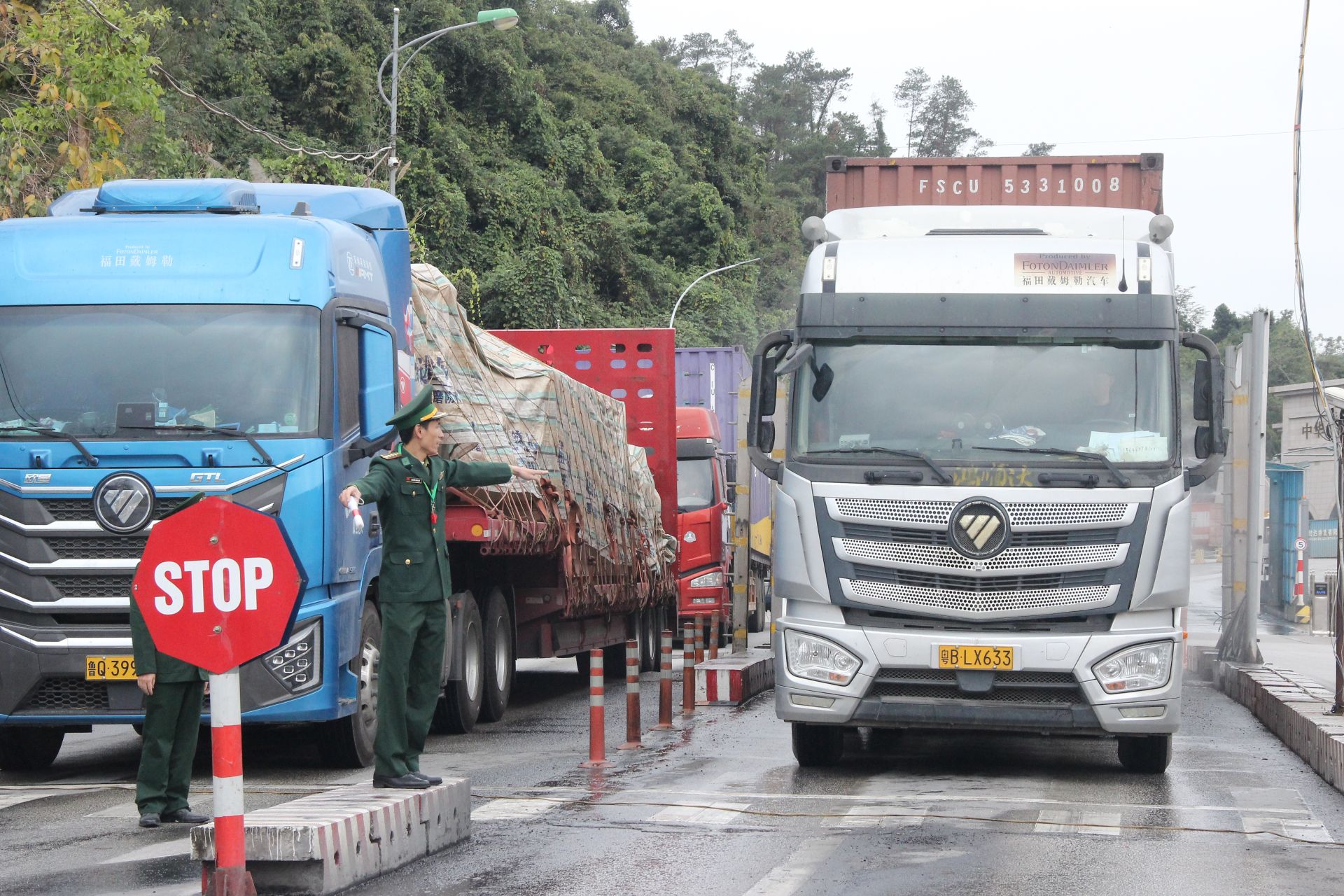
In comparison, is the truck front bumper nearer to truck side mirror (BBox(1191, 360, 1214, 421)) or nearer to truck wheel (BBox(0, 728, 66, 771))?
truck side mirror (BBox(1191, 360, 1214, 421))

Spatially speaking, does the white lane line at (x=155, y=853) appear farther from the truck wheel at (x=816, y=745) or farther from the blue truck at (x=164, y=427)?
the truck wheel at (x=816, y=745)

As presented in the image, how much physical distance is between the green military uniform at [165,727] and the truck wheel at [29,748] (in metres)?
2.44

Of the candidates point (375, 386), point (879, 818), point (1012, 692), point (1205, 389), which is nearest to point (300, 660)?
point (375, 386)

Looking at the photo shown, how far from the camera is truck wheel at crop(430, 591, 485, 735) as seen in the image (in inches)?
502

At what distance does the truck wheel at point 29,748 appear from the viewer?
10.4m

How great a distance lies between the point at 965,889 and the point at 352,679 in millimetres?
4712

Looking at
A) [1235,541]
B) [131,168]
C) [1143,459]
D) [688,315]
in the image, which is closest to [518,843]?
[1143,459]

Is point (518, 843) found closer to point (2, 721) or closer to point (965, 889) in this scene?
point (965, 889)

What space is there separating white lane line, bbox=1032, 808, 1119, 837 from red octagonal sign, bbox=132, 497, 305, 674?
4.08 meters

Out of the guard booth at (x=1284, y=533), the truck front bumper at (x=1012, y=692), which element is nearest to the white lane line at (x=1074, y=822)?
the truck front bumper at (x=1012, y=692)

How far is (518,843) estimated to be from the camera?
761cm

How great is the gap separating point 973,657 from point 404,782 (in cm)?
363

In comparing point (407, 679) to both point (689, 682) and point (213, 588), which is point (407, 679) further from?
point (689, 682)

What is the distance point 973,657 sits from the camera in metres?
9.64
